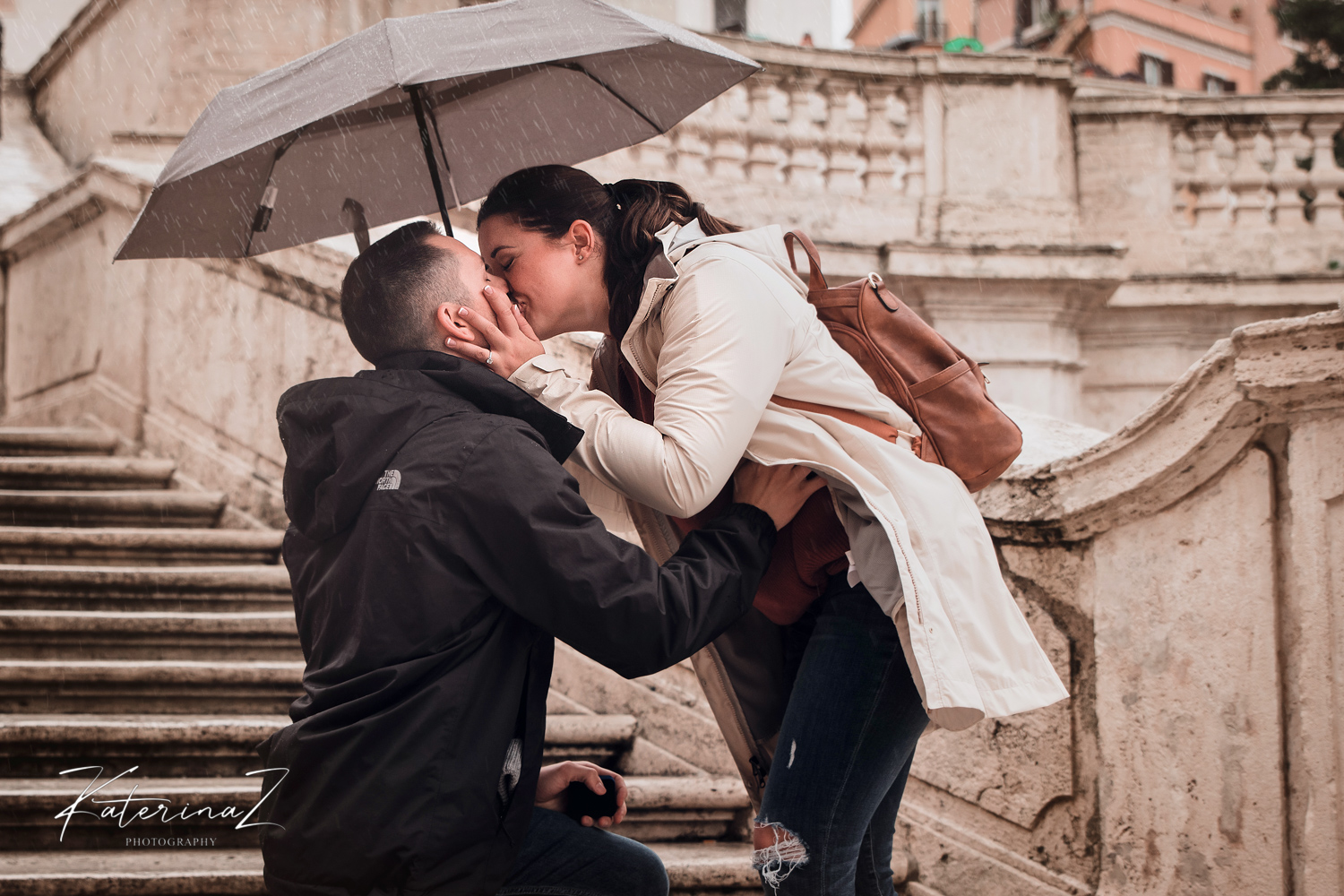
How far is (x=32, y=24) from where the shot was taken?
13727 mm

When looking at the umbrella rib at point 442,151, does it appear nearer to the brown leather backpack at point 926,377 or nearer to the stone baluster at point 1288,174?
the brown leather backpack at point 926,377

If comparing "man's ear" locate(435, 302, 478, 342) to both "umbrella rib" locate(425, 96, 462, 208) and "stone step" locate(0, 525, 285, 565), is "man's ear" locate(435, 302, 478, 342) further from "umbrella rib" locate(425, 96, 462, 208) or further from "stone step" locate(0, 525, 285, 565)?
"stone step" locate(0, 525, 285, 565)

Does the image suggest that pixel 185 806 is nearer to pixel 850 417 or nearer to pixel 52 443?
pixel 850 417

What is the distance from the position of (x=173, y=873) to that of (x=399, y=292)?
1.83 m

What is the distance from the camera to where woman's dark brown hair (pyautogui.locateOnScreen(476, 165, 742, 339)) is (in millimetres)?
1870

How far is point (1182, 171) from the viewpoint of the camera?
7520 mm

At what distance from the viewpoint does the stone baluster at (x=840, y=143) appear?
22.7ft

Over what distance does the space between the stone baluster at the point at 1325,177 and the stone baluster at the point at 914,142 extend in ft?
9.08

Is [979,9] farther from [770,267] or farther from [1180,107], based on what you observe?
[770,267]

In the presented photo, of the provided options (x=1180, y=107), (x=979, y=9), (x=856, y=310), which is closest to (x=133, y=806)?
(x=856, y=310)

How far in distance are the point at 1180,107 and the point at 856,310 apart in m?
6.81

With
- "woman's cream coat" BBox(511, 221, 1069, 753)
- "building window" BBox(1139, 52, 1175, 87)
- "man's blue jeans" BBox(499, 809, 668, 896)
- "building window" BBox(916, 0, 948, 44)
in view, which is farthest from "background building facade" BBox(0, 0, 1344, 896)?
"building window" BBox(1139, 52, 1175, 87)

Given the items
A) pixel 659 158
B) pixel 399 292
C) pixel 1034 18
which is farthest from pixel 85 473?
pixel 1034 18

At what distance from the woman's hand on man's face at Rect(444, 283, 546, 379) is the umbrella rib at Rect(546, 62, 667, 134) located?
0.93 metres
